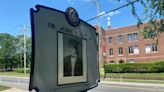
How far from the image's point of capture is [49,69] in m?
3.59

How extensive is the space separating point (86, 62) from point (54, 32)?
0.93 metres

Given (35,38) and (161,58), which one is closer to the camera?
(35,38)

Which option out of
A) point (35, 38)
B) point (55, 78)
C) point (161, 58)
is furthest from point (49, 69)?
point (161, 58)

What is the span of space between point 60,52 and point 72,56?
0.27 meters

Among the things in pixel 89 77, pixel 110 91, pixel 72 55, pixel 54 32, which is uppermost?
pixel 54 32

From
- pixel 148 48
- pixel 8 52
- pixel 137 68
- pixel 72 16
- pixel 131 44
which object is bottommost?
pixel 137 68

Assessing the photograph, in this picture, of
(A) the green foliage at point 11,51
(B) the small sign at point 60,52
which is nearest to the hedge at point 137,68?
(B) the small sign at point 60,52

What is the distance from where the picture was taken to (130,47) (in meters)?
64.2

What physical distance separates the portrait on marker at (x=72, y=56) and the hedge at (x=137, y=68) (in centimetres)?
3869

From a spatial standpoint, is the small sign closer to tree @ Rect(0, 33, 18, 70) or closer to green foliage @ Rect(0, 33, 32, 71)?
green foliage @ Rect(0, 33, 32, 71)

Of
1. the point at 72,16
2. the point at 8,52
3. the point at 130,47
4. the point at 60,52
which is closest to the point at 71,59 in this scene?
the point at 60,52

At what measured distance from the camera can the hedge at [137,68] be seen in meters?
41.9

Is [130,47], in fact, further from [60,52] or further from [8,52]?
[60,52]

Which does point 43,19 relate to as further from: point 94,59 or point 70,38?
point 94,59
